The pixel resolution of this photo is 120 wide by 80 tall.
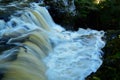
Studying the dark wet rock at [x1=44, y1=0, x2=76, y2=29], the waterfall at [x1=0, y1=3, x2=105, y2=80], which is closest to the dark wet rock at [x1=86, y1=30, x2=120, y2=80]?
the waterfall at [x1=0, y1=3, x2=105, y2=80]

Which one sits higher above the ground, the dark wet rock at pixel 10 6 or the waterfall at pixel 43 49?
the dark wet rock at pixel 10 6

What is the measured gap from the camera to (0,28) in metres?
11.2

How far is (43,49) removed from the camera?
34.7ft

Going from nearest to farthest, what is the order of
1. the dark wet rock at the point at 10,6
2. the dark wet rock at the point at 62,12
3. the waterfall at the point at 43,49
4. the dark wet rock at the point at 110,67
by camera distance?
the dark wet rock at the point at 110,67, the waterfall at the point at 43,49, the dark wet rock at the point at 10,6, the dark wet rock at the point at 62,12

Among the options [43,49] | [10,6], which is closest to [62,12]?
[10,6]

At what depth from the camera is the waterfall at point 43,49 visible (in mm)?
8680

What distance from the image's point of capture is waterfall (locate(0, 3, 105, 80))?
28.5ft

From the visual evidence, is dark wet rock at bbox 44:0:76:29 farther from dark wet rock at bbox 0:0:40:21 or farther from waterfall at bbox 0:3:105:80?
dark wet rock at bbox 0:0:40:21

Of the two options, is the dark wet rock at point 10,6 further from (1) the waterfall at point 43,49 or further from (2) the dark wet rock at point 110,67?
(2) the dark wet rock at point 110,67

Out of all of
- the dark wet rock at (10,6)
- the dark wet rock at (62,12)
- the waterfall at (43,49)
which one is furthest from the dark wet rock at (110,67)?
the dark wet rock at (10,6)

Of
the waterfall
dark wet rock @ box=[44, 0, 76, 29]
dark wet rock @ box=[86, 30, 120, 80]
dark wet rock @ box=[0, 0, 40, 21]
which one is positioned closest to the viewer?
dark wet rock @ box=[86, 30, 120, 80]

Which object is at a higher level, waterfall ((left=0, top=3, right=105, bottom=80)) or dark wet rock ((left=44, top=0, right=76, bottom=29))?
dark wet rock ((left=44, top=0, right=76, bottom=29))

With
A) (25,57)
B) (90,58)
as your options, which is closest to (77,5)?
(90,58)

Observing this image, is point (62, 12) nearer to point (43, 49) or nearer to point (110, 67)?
point (43, 49)
